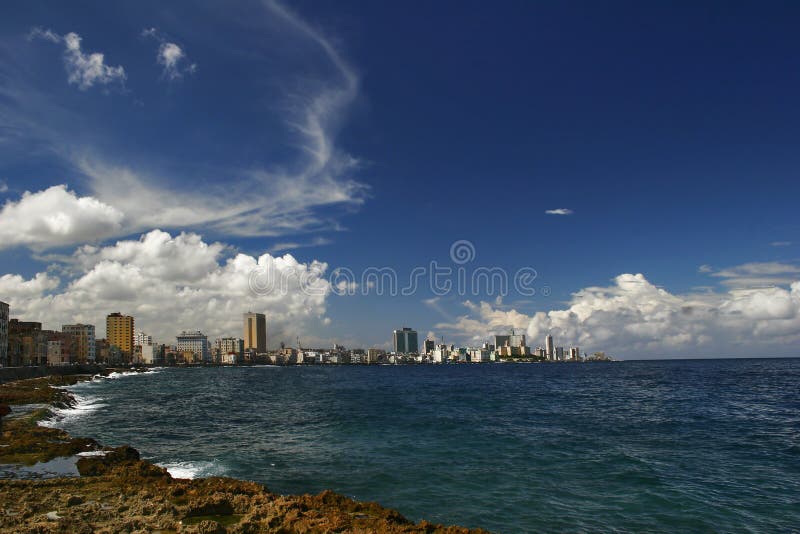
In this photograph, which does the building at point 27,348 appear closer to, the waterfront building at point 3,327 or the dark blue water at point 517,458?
the waterfront building at point 3,327

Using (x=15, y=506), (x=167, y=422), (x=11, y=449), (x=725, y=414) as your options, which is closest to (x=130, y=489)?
(x=15, y=506)

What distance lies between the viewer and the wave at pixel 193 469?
79.3 ft

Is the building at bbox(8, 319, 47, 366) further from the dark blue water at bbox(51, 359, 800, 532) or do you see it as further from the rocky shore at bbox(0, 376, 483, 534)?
the rocky shore at bbox(0, 376, 483, 534)

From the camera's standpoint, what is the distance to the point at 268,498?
56.9ft

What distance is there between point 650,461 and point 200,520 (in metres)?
24.2

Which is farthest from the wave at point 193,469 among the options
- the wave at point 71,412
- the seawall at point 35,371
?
the seawall at point 35,371

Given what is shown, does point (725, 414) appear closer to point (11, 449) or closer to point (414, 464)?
point (414, 464)

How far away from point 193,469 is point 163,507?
11.2 meters

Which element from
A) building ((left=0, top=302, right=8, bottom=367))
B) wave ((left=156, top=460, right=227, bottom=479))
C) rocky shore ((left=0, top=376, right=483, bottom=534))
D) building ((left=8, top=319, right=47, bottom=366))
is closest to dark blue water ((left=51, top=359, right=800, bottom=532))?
wave ((left=156, top=460, right=227, bottom=479))

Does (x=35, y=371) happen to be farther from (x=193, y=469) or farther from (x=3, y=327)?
(x=193, y=469)

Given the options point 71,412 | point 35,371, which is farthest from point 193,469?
point 35,371

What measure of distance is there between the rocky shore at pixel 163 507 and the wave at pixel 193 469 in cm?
227

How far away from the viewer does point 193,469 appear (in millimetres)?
25641

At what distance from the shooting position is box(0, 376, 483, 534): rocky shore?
13.9 m
